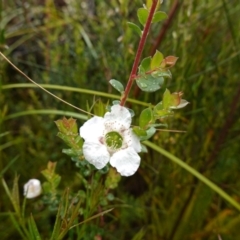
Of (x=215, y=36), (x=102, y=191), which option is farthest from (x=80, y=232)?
(x=215, y=36)

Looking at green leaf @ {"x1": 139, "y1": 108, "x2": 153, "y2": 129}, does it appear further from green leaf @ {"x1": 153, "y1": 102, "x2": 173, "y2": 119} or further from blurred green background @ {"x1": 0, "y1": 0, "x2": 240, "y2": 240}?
blurred green background @ {"x1": 0, "y1": 0, "x2": 240, "y2": 240}

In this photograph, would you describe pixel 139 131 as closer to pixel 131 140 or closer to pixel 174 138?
pixel 131 140

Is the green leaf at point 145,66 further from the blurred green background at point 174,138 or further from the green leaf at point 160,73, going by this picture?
the blurred green background at point 174,138

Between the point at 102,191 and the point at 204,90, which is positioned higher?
the point at 102,191

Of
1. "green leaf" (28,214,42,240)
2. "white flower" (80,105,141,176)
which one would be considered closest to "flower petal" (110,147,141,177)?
"white flower" (80,105,141,176)

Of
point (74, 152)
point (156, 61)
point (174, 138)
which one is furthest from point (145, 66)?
point (174, 138)

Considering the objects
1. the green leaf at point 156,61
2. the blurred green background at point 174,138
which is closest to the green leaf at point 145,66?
the green leaf at point 156,61

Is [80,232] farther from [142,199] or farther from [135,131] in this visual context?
[142,199]
